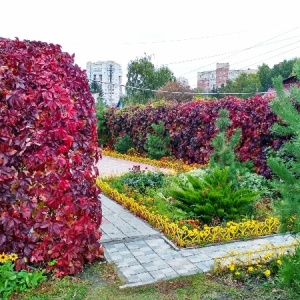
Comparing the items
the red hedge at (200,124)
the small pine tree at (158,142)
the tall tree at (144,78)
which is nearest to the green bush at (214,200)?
the red hedge at (200,124)

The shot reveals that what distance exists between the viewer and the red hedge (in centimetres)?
769

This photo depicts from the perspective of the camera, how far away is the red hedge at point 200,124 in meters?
7.69

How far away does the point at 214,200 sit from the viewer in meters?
4.84

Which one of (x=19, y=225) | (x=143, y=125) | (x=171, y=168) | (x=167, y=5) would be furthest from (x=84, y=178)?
(x=167, y=5)

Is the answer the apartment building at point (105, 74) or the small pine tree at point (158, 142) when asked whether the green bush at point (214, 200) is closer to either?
the small pine tree at point (158, 142)

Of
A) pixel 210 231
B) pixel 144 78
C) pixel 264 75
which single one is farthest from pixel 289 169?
pixel 264 75

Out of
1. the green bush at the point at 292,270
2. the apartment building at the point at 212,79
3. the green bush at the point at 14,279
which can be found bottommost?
the green bush at the point at 14,279

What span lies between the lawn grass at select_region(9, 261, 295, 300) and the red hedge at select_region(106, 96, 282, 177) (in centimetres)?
435

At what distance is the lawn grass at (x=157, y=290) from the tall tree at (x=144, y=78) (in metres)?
27.8

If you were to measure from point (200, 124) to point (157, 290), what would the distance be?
286 inches

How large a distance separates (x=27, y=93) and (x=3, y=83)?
0.21 meters

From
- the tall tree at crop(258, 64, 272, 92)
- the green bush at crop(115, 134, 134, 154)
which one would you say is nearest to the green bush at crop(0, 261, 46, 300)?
the green bush at crop(115, 134, 134, 154)

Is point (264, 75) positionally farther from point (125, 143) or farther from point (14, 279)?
point (14, 279)

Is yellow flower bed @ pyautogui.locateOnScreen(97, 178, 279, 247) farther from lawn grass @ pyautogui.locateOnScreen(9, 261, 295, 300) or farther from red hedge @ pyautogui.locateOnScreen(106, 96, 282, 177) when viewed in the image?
red hedge @ pyautogui.locateOnScreen(106, 96, 282, 177)
